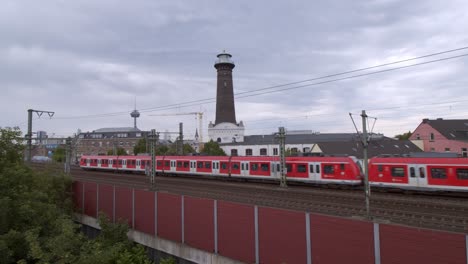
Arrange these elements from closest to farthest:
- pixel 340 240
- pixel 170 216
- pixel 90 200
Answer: pixel 340 240, pixel 170 216, pixel 90 200

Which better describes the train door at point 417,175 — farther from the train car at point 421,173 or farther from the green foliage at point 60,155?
the green foliage at point 60,155

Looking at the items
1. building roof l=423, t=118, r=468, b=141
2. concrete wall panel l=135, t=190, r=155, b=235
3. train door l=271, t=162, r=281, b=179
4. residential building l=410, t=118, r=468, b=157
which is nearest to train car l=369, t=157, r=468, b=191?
train door l=271, t=162, r=281, b=179

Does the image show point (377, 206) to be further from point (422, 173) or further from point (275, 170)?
point (275, 170)

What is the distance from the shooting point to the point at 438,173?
2386 centimetres

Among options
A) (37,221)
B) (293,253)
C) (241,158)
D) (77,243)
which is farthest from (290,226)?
(241,158)

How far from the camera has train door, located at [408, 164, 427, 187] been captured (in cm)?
2445

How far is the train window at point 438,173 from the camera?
23594 millimetres

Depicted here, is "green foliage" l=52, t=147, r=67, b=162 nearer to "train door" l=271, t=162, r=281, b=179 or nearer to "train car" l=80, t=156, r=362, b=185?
"train car" l=80, t=156, r=362, b=185

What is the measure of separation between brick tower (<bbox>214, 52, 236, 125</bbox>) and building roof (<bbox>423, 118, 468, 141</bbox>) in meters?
51.7

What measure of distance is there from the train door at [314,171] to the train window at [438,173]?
8925mm

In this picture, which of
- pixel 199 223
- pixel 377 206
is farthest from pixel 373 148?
pixel 199 223

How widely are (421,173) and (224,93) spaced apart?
7472 cm

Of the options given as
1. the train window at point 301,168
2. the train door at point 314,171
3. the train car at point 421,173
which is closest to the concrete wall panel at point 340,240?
the train car at point 421,173

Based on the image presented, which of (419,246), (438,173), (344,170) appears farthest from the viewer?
(344,170)
